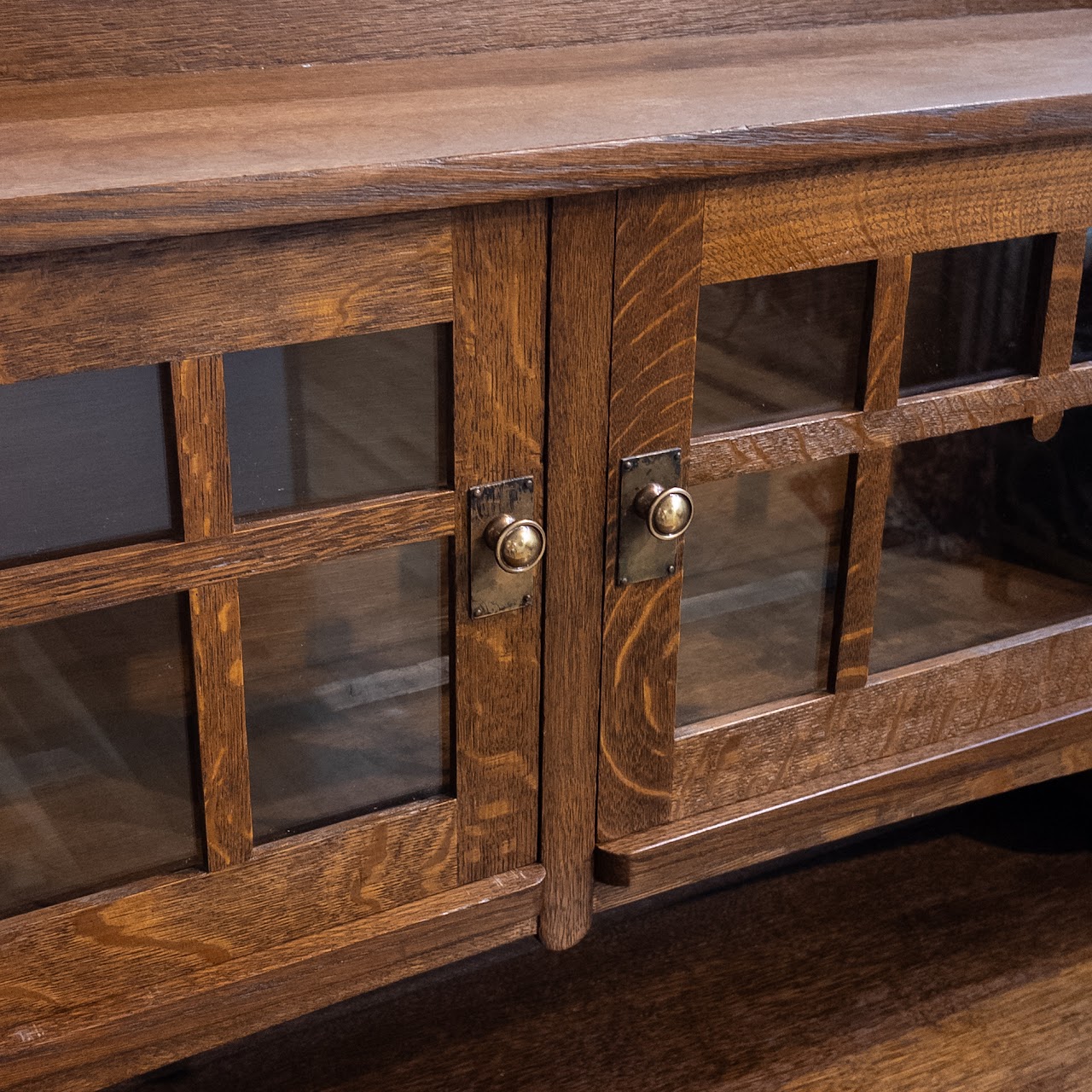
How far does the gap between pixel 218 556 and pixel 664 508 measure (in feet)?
0.69

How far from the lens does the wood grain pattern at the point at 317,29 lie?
2.42 feet

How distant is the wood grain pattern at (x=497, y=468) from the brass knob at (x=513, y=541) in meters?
0.01

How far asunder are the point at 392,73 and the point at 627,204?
0.21 m

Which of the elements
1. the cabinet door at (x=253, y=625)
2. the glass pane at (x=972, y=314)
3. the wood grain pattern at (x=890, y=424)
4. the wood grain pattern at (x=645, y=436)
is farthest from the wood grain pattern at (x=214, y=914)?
the glass pane at (x=972, y=314)

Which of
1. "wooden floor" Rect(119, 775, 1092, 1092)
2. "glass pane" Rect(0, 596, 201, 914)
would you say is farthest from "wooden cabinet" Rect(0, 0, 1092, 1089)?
"wooden floor" Rect(119, 775, 1092, 1092)

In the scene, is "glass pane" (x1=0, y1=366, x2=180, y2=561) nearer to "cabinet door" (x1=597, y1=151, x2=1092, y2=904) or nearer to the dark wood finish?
the dark wood finish

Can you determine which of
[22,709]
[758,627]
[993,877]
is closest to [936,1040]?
[993,877]

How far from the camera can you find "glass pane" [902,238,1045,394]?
74cm

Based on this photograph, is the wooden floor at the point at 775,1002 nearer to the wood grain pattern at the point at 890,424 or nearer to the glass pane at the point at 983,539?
the glass pane at the point at 983,539

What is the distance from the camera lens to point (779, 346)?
0.71 metres

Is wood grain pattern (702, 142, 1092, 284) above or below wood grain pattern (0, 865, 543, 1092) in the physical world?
above

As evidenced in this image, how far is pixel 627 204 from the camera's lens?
630 mm

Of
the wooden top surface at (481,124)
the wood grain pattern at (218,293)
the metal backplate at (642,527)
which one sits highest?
the wooden top surface at (481,124)

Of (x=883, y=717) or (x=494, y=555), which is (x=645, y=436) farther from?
(x=883, y=717)
